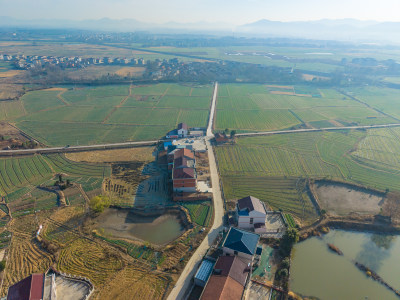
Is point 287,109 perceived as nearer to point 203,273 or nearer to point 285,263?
point 285,263

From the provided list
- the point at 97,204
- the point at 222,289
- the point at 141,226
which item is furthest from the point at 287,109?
the point at 222,289

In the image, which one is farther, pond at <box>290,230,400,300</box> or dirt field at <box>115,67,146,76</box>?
dirt field at <box>115,67,146,76</box>

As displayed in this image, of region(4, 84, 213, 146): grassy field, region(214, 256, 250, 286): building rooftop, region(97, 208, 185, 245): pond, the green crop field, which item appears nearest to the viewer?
region(214, 256, 250, 286): building rooftop

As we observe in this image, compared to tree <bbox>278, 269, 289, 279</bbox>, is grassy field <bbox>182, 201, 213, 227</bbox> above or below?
above

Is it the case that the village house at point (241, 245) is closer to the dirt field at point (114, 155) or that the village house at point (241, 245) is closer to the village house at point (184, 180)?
the village house at point (184, 180)

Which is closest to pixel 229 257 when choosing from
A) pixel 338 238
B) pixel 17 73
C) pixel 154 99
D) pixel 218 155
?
pixel 338 238

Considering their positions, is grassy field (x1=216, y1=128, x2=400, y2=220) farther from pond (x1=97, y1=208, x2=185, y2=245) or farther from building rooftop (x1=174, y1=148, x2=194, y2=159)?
pond (x1=97, y1=208, x2=185, y2=245)

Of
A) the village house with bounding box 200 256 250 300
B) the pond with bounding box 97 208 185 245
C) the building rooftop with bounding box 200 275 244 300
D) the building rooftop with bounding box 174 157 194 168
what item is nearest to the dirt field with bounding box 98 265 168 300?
the pond with bounding box 97 208 185 245
